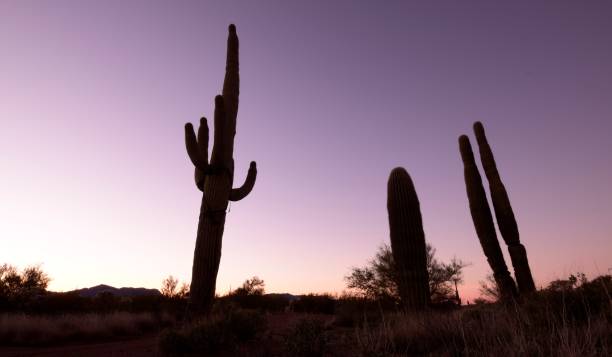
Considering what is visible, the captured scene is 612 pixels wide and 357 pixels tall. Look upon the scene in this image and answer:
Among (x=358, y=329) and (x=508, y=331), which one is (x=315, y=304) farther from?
(x=508, y=331)

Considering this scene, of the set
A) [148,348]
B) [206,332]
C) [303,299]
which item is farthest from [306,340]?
[303,299]

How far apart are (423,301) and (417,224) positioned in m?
2.19

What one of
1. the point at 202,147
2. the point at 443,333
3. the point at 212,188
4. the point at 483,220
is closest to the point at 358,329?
the point at 443,333

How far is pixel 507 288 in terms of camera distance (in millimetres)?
12164

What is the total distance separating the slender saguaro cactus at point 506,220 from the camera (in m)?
12.2

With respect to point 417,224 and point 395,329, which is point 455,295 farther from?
point 395,329

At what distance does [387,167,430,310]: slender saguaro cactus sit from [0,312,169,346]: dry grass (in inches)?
333

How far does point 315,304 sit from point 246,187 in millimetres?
11651

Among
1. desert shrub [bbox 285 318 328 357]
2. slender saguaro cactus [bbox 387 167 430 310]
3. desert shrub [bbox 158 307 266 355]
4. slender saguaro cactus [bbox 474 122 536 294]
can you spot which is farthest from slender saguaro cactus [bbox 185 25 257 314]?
slender saguaro cactus [bbox 474 122 536 294]

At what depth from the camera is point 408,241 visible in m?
10.6

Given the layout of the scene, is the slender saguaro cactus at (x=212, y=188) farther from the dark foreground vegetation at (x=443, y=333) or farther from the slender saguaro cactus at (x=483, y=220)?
the slender saguaro cactus at (x=483, y=220)

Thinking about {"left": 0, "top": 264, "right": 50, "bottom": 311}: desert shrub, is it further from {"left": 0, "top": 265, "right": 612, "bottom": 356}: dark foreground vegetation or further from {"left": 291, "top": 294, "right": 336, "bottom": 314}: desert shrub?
{"left": 291, "top": 294, "right": 336, "bottom": 314}: desert shrub

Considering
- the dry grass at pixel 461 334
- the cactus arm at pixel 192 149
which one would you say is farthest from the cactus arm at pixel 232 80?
the dry grass at pixel 461 334

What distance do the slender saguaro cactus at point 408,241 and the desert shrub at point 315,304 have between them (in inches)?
396
